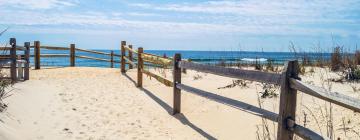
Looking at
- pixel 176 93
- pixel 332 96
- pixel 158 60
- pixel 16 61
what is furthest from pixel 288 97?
pixel 16 61

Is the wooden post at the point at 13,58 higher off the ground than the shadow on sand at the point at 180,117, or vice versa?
the wooden post at the point at 13,58

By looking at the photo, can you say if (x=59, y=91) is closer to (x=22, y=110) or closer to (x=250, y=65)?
(x=22, y=110)

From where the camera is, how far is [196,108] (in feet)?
27.5

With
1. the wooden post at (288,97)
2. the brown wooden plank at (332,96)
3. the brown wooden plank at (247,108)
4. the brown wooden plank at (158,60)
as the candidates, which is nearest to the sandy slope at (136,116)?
the brown wooden plank at (247,108)

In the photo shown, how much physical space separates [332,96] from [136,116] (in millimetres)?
5077

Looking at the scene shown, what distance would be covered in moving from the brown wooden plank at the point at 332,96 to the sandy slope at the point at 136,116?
1.80 m

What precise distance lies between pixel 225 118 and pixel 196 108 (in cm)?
121

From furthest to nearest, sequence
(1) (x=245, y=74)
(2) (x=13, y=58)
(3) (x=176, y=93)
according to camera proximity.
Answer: (2) (x=13, y=58), (3) (x=176, y=93), (1) (x=245, y=74)

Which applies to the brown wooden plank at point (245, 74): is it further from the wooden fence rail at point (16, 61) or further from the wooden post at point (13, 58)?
the wooden post at point (13, 58)

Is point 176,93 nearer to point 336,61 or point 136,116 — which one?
point 136,116

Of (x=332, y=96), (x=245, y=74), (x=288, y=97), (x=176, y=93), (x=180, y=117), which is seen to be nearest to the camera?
(x=332, y=96)

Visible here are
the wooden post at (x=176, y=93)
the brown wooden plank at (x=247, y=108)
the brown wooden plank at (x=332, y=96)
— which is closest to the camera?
the brown wooden plank at (x=332, y=96)

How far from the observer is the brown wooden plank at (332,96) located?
3.21m

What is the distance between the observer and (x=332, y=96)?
352cm
